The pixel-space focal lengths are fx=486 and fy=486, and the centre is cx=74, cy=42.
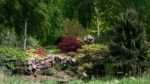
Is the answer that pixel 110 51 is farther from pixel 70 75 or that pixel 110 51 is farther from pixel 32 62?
pixel 32 62

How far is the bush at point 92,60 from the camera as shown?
22.9 meters

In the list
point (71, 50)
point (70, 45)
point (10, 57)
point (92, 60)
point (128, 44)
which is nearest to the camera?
point (128, 44)

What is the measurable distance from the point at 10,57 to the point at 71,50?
6873mm

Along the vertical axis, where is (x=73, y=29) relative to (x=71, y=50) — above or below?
above

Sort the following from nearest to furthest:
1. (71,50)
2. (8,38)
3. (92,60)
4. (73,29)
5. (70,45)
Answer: (92,60) → (71,50) → (70,45) → (73,29) → (8,38)

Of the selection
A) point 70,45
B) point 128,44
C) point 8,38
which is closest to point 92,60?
point 128,44

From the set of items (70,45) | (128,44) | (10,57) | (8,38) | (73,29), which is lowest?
(70,45)

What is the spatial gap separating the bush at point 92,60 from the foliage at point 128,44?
118cm

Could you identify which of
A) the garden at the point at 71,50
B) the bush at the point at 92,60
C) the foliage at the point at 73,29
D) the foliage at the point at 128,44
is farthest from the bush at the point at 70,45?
the foliage at the point at 128,44

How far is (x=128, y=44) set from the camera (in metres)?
21.5

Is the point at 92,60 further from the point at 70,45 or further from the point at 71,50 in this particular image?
the point at 70,45

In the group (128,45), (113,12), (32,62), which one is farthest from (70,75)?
(113,12)

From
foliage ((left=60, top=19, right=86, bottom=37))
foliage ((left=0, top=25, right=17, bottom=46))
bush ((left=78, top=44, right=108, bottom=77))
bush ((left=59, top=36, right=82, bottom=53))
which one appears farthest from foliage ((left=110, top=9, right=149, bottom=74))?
foliage ((left=0, top=25, right=17, bottom=46))

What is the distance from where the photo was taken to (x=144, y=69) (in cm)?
2127
